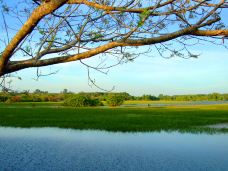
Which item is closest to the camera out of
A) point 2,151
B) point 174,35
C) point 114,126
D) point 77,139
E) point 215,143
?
point 174,35

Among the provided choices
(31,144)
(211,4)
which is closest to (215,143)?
(31,144)

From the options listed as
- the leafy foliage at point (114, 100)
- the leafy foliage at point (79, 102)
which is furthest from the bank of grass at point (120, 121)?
the leafy foliage at point (114, 100)

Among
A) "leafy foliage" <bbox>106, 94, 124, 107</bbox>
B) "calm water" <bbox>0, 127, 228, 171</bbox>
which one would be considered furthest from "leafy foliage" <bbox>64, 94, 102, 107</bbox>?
"calm water" <bbox>0, 127, 228, 171</bbox>

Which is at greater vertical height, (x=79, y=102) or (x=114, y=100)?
(x=114, y=100)

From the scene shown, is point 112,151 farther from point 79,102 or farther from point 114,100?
point 114,100

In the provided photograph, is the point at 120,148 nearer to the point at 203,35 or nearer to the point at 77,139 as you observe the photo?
the point at 77,139

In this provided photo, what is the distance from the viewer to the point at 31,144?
1712 centimetres

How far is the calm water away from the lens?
40.8ft

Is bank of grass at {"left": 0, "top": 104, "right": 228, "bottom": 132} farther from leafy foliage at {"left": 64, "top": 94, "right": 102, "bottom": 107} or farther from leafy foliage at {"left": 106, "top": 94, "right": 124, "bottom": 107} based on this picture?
leafy foliage at {"left": 106, "top": 94, "right": 124, "bottom": 107}

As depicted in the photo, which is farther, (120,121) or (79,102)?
(79,102)

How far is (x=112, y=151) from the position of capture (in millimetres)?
15164

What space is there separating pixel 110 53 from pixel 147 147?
498 inches

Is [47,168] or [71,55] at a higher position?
[71,55]

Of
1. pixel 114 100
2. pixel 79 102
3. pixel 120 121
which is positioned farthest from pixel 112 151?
pixel 114 100
